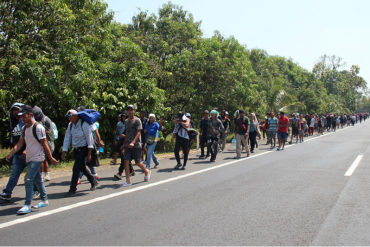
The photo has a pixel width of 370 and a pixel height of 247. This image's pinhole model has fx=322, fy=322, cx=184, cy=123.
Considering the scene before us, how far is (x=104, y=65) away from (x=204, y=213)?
10112 mm

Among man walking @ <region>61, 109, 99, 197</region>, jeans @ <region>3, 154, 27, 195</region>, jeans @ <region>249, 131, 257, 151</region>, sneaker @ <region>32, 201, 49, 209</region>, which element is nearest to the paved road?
sneaker @ <region>32, 201, 49, 209</region>

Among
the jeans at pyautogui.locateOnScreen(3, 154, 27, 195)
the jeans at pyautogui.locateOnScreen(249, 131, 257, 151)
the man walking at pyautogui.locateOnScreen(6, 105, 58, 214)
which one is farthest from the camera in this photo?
the jeans at pyautogui.locateOnScreen(249, 131, 257, 151)

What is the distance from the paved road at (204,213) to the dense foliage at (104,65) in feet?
→ 14.5

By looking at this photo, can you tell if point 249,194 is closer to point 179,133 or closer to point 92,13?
point 179,133

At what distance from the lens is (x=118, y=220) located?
4.95 m

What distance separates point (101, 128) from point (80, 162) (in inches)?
293

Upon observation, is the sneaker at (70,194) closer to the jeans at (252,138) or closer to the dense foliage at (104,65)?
the dense foliage at (104,65)

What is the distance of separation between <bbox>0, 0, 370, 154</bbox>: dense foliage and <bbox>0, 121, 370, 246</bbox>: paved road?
174 inches

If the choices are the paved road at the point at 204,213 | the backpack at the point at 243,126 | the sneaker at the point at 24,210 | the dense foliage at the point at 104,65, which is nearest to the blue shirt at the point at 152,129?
the paved road at the point at 204,213

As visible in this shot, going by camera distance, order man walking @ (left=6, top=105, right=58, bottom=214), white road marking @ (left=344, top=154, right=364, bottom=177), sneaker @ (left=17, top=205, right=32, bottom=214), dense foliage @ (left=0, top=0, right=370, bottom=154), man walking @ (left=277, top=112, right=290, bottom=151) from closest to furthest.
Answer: sneaker @ (left=17, top=205, right=32, bottom=214) → man walking @ (left=6, top=105, right=58, bottom=214) → white road marking @ (left=344, top=154, right=364, bottom=177) → dense foliage @ (left=0, top=0, right=370, bottom=154) → man walking @ (left=277, top=112, right=290, bottom=151)

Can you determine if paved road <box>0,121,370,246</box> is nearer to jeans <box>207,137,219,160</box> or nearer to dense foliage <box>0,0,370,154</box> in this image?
jeans <box>207,137,219,160</box>

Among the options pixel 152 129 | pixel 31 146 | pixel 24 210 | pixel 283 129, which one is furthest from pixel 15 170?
pixel 283 129

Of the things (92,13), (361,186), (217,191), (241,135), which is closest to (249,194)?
(217,191)

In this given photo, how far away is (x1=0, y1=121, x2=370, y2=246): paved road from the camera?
4.25 metres
